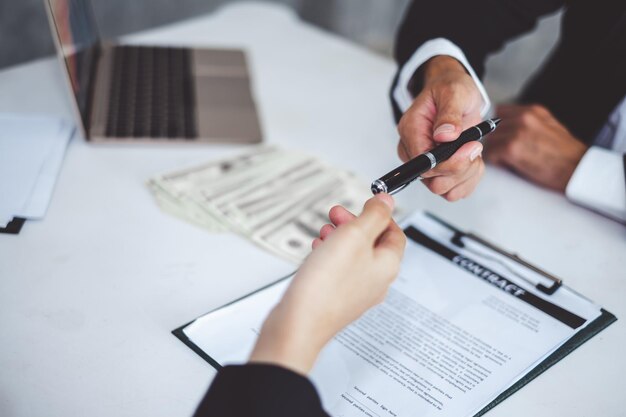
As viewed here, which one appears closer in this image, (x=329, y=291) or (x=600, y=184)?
(x=329, y=291)

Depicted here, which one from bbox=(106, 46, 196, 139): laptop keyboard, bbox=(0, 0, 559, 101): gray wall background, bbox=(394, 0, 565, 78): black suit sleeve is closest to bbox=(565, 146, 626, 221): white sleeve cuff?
bbox=(394, 0, 565, 78): black suit sleeve

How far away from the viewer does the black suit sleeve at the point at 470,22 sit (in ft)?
3.36

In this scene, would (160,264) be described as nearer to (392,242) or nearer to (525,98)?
(392,242)

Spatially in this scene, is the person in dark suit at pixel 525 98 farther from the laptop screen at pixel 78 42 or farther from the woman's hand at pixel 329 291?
the laptop screen at pixel 78 42

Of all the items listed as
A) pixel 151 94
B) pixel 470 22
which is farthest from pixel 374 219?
pixel 470 22

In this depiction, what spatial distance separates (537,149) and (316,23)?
62.8 inches

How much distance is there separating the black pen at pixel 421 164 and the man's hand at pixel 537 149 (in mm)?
230

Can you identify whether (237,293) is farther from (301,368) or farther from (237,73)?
(237,73)

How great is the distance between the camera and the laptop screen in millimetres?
A: 747

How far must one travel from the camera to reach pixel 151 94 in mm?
950

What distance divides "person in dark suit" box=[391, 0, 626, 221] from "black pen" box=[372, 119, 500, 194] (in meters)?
0.01

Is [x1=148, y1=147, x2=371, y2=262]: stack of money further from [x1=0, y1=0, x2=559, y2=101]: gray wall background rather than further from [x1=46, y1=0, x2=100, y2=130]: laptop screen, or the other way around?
[x1=0, y1=0, x2=559, y2=101]: gray wall background

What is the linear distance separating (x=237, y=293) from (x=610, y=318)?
45 cm

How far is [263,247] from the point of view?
70 cm
